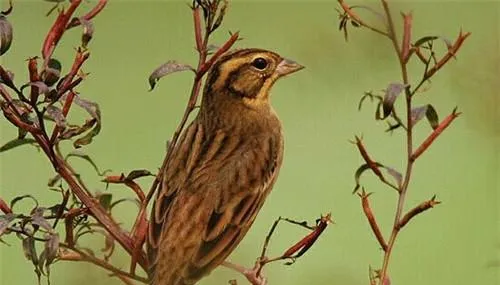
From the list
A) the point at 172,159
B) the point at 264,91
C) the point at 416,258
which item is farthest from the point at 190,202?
the point at 416,258

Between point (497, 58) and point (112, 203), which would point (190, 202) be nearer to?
point (112, 203)

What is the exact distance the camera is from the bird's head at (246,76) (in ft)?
2.88

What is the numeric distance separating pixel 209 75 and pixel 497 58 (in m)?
0.40

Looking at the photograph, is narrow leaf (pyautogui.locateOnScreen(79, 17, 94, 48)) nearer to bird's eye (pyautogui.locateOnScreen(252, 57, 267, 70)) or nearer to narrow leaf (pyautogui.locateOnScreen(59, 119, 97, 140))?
narrow leaf (pyautogui.locateOnScreen(59, 119, 97, 140))

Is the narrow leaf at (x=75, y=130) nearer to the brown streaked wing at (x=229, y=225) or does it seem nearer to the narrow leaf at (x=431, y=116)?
the brown streaked wing at (x=229, y=225)

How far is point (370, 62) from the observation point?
1149 mm

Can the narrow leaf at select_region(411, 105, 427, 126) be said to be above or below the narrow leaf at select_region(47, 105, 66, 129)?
above

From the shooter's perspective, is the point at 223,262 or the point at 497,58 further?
the point at 497,58

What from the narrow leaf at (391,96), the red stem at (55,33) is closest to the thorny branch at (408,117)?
the narrow leaf at (391,96)

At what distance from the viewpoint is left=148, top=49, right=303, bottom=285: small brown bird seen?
0.79 m

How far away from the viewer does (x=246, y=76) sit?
2.94 feet

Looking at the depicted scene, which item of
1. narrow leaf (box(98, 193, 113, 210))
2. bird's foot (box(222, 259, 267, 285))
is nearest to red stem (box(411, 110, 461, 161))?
bird's foot (box(222, 259, 267, 285))

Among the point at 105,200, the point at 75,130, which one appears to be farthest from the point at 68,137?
the point at 105,200

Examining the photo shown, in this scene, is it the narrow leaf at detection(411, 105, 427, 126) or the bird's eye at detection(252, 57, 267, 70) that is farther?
the bird's eye at detection(252, 57, 267, 70)
